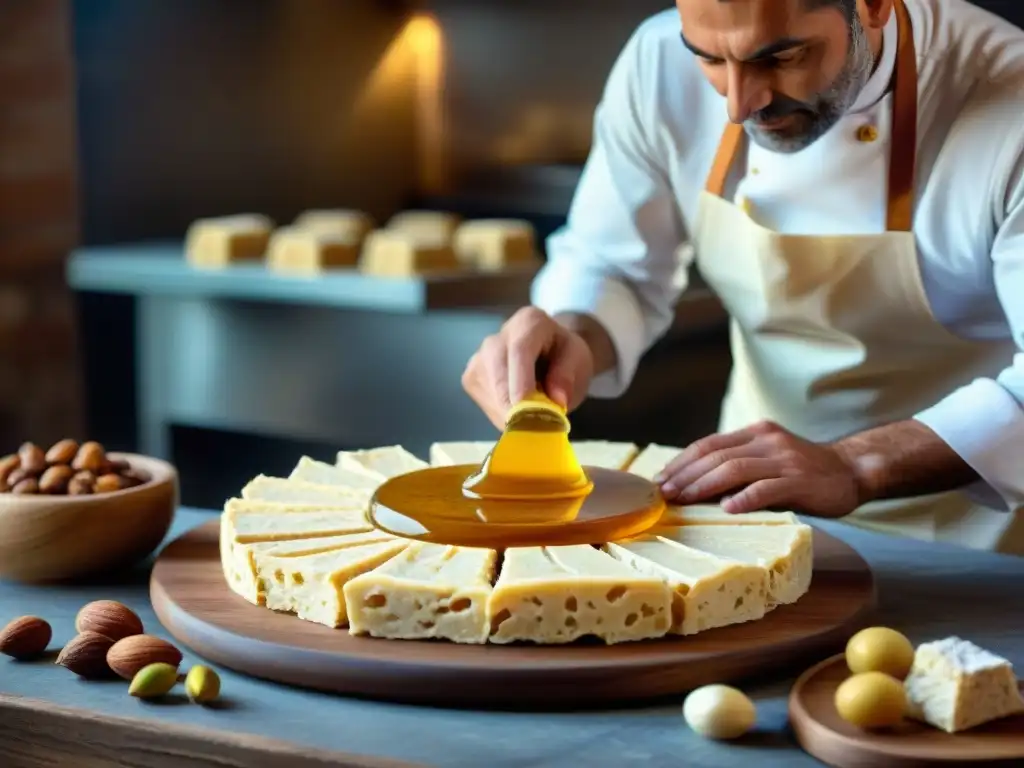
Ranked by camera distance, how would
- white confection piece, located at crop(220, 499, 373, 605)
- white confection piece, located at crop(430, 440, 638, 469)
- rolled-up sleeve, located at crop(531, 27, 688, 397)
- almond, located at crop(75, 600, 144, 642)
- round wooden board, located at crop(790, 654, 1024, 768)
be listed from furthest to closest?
1. rolled-up sleeve, located at crop(531, 27, 688, 397)
2. white confection piece, located at crop(430, 440, 638, 469)
3. white confection piece, located at crop(220, 499, 373, 605)
4. almond, located at crop(75, 600, 144, 642)
5. round wooden board, located at crop(790, 654, 1024, 768)

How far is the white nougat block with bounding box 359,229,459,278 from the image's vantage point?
3.70 metres

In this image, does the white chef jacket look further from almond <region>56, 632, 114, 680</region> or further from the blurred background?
almond <region>56, 632, 114, 680</region>

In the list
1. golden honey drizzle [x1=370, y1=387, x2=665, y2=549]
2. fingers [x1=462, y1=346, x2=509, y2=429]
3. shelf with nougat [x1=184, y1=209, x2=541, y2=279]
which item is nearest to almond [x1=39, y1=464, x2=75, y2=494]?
golden honey drizzle [x1=370, y1=387, x2=665, y2=549]

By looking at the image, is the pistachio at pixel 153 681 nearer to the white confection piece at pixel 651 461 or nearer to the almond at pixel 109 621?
the almond at pixel 109 621

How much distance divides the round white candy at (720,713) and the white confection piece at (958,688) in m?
0.15

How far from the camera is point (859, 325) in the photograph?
7.72 ft

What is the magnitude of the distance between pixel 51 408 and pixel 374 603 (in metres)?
2.57

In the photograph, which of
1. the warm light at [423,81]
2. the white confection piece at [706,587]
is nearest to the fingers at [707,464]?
the white confection piece at [706,587]

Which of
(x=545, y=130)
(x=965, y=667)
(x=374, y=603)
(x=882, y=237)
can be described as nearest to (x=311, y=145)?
(x=545, y=130)

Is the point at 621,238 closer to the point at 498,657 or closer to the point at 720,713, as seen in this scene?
the point at 498,657

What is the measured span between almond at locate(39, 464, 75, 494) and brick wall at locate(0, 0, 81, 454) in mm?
2038

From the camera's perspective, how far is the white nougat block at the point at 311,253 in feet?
12.5

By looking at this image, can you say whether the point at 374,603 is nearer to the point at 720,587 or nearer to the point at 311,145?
the point at 720,587

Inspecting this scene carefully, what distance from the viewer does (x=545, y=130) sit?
4797 mm
